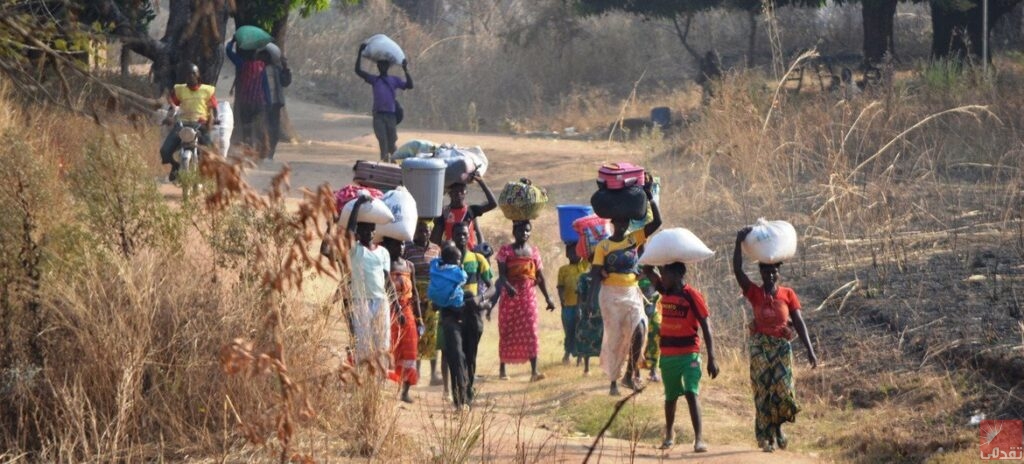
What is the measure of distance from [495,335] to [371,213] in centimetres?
466

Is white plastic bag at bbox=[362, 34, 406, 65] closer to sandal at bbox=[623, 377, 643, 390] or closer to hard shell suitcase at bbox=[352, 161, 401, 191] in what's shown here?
hard shell suitcase at bbox=[352, 161, 401, 191]

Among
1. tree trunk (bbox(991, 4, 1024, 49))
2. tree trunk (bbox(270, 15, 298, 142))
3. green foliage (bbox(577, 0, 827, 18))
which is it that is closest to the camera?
tree trunk (bbox(270, 15, 298, 142))

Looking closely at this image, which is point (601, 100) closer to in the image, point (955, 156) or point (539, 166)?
point (539, 166)

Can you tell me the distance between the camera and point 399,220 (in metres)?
8.76

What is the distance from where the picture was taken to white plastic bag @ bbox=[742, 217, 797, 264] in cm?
772

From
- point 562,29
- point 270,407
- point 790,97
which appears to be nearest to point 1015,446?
point 270,407

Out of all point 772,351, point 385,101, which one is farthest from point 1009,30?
point 772,351

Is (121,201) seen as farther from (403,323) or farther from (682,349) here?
(682,349)

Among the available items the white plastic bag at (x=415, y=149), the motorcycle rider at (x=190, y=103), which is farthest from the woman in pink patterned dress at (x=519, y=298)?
the motorcycle rider at (x=190, y=103)

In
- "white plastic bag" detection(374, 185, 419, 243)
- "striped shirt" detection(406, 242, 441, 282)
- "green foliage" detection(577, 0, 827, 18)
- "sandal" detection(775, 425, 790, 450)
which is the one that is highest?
"green foliage" detection(577, 0, 827, 18)

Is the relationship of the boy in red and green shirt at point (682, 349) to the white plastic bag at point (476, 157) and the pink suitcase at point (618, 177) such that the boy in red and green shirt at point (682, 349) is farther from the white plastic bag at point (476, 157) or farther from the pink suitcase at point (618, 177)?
the white plastic bag at point (476, 157)

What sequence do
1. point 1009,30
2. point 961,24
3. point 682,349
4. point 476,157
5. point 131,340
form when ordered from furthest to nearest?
point 1009,30 → point 961,24 → point 476,157 → point 682,349 → point 131,340

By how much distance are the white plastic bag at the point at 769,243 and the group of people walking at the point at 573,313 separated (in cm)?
8

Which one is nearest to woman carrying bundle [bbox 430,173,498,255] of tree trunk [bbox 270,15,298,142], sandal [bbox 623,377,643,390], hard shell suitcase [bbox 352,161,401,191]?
hard shell suitcase [bbox 352,161,401,191]
